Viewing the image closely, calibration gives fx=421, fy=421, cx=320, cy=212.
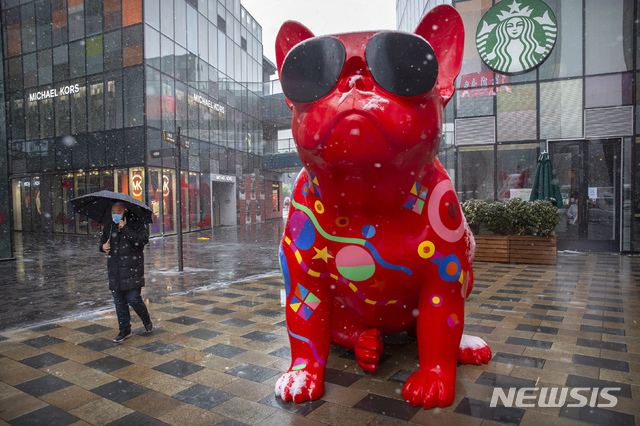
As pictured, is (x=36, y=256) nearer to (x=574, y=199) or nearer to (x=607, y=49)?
(x=574, y=199)

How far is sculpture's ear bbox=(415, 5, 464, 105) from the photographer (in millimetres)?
2250

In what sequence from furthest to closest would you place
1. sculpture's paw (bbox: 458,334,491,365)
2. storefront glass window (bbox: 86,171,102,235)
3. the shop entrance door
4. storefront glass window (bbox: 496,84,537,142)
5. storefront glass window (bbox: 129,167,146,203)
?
storefront glass window (bbox: 86,171,102,235) → storefront glass window (bbox: 129,167,146,203) → storefront glass window (bbox: 496,84,537,142) → the shop entrance door → sculpture's paw (bbox: 458,334,491,365)

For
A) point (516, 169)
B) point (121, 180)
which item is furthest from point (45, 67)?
point (516, 169)

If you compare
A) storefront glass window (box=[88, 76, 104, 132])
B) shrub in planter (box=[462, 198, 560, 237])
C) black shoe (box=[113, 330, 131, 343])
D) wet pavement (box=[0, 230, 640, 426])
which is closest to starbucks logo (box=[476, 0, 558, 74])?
shrub in planter (box=[462, 198, 560, 237])

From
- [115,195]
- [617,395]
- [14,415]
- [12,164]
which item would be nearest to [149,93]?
[12,164]

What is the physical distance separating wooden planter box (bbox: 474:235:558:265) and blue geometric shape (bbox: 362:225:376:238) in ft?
23.3

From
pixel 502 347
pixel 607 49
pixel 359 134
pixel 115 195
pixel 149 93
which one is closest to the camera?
pixel 359 134

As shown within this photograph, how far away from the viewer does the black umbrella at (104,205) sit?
13.3 feet

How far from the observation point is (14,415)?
2557mm

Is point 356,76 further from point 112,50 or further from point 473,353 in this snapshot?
point 112,50

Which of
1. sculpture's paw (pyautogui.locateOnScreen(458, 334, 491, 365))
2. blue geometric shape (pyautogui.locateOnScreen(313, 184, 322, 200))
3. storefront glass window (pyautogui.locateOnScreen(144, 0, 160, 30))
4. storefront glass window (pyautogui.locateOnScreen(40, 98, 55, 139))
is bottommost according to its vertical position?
sculpture's paw (pyautogui.locateOnScreen(458, 334, 491, 365))

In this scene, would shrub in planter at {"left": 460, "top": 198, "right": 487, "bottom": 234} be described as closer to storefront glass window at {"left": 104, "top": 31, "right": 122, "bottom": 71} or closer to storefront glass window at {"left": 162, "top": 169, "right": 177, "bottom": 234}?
storefront glass window at {"left": 162, "top": 169, "right": 177, "bottom": 234}

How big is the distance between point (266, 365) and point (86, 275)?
6107 mm

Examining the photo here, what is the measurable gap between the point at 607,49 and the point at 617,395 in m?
11.0
